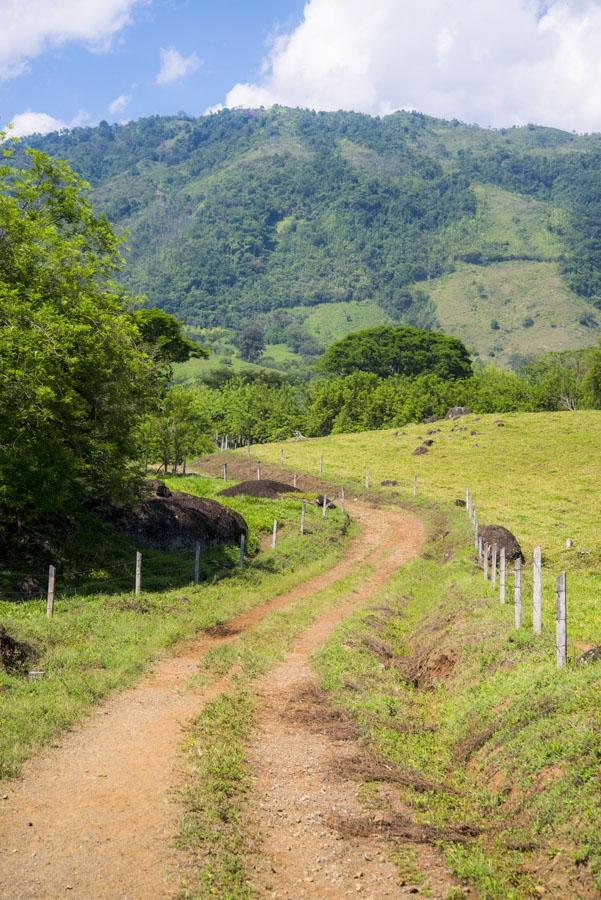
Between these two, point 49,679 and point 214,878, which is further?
point 49,679

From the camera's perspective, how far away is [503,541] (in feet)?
114

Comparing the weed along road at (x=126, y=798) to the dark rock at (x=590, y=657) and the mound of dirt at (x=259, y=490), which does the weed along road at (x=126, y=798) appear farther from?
the mound of dirt at (x=259, y=490)

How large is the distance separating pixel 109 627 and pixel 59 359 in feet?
31.9

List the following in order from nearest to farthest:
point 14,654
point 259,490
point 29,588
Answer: point 14,654
point 29,588
point 259,490

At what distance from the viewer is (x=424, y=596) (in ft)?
94.4

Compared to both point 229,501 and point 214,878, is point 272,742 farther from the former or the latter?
point 229,501

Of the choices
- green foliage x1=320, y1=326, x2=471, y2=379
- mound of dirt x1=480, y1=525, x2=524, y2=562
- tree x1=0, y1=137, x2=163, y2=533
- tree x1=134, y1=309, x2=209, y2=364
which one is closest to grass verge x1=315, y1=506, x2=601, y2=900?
tree x1=0, y1=137, x2=163, y2=533

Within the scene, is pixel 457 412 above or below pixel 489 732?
above

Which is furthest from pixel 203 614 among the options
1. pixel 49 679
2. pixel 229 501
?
pixel 229 501

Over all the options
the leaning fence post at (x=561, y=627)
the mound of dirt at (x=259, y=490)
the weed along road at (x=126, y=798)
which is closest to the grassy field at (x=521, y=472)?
the leaning fence post at (x=561, y=627)

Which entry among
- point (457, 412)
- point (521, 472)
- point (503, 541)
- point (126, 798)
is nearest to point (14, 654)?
point (126, 798)

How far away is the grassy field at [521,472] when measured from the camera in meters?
32.2

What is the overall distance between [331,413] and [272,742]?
3962 inches

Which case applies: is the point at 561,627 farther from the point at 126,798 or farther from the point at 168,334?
the point at 168,334
